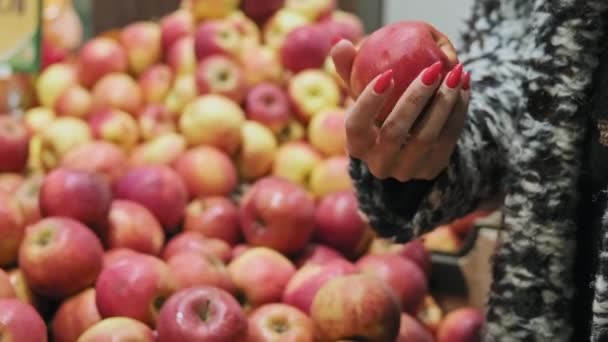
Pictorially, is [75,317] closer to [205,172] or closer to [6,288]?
[6,288]

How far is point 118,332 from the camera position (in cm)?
82

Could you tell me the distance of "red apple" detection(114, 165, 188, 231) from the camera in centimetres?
121

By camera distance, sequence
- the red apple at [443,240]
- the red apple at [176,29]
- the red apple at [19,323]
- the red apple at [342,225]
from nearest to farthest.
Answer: the red apple at [19,323], the red apple at [342,225], the red apple at [443,240], the red apple at [176,29]

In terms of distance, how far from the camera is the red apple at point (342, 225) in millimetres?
1239

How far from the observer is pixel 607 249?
2.12ft

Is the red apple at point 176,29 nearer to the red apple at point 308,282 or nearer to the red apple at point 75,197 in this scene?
the red apple at point 75,197

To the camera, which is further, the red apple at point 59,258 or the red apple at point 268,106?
the red apple at point 268,106

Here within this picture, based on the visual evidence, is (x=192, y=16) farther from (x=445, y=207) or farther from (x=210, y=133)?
(x=445, y=207)

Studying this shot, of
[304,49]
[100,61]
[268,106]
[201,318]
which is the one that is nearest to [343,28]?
[304,49]

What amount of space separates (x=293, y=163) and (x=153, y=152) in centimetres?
26

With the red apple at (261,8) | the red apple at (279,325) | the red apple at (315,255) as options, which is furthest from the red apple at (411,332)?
the red apple at (261,8)

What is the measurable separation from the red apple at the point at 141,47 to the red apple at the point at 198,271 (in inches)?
30.3

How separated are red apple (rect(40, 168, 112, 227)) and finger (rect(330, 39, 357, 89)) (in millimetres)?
470

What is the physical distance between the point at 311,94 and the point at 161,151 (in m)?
0.32
